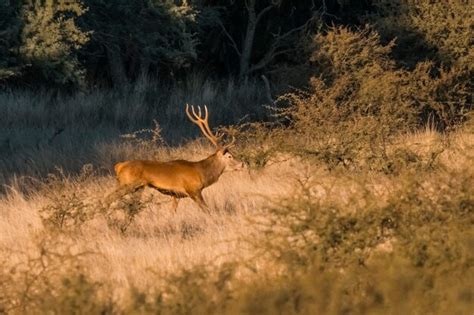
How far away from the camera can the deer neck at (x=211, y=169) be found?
12148 mm

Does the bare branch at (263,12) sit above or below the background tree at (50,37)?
below

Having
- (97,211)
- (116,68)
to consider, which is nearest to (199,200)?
(97,211)

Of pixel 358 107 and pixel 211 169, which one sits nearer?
pixel 211 169

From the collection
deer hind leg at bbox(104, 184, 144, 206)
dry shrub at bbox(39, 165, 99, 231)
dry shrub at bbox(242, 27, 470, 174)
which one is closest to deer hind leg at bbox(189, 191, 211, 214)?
deer hind leg at bbox(104, 184, 144, 206)

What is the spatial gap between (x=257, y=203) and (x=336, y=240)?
4.51 m

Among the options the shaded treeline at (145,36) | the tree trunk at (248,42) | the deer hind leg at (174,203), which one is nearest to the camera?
the deer hind leg at (174,203)

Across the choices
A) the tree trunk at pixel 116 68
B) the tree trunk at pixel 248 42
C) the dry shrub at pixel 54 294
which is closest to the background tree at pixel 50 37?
the tree trunk at pixel 116 68

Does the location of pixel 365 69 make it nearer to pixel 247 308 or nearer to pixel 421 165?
pixel 421 165

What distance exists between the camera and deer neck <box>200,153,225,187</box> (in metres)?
12.1

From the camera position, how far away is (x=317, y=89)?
59.4 feet

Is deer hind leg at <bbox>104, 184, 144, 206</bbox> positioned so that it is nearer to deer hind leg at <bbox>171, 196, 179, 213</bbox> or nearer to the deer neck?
deer hind leg at <bbox>171, 196, 179, 213</bbox>

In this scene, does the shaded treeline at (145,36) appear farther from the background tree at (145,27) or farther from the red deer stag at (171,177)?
the red deer stag at (171,177)

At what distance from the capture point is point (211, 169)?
40.1 ft

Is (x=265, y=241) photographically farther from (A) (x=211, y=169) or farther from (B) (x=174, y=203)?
(A) (x=211, y=169)
